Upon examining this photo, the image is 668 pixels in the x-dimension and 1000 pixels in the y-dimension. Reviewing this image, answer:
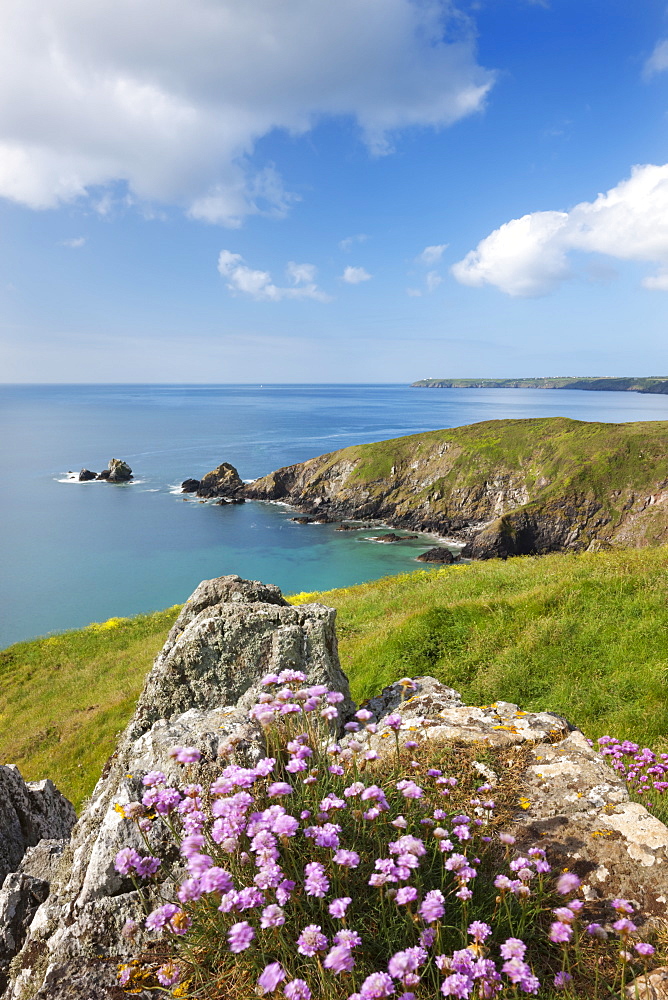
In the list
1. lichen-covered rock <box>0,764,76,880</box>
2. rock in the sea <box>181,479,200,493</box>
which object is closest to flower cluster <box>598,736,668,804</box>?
lichen-covered rock <box>0,764,76,880</box>

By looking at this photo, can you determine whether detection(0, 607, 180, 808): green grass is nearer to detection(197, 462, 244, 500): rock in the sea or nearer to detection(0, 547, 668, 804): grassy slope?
detection(0, 547, 668, 804): grassy slope

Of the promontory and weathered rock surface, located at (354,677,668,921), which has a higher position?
weathered rock surface, located at (354,677,668,921)

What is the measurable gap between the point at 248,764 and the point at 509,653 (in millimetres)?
7841

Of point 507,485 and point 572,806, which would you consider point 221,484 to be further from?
point 572,806

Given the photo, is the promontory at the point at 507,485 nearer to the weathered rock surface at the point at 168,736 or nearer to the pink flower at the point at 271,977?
the weathered rock surface at the point at 168,736

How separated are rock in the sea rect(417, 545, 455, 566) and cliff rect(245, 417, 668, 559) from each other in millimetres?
3638

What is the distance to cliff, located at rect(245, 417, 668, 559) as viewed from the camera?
67875mm

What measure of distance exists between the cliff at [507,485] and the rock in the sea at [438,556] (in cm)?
364

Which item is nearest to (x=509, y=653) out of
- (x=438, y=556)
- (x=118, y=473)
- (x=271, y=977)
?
(x=271, y=977)

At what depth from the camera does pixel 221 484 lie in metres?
103

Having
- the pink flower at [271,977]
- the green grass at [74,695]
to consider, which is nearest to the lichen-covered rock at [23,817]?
the pink flower at [271,977]

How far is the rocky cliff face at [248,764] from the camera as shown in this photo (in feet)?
12.4

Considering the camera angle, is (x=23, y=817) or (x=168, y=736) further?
(x=23, y=817)

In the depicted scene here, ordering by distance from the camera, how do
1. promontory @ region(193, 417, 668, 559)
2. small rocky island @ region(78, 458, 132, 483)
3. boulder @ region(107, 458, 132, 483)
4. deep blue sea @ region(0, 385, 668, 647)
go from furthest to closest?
1. small rocky island @ region(78, 458, 132, 483)
2. boulder @ region(107, 458, 132, 483)
3. promontory @ region(193, 417, 668, 559)
4. deep blue sea @ region(0, 385, 668, 647)
